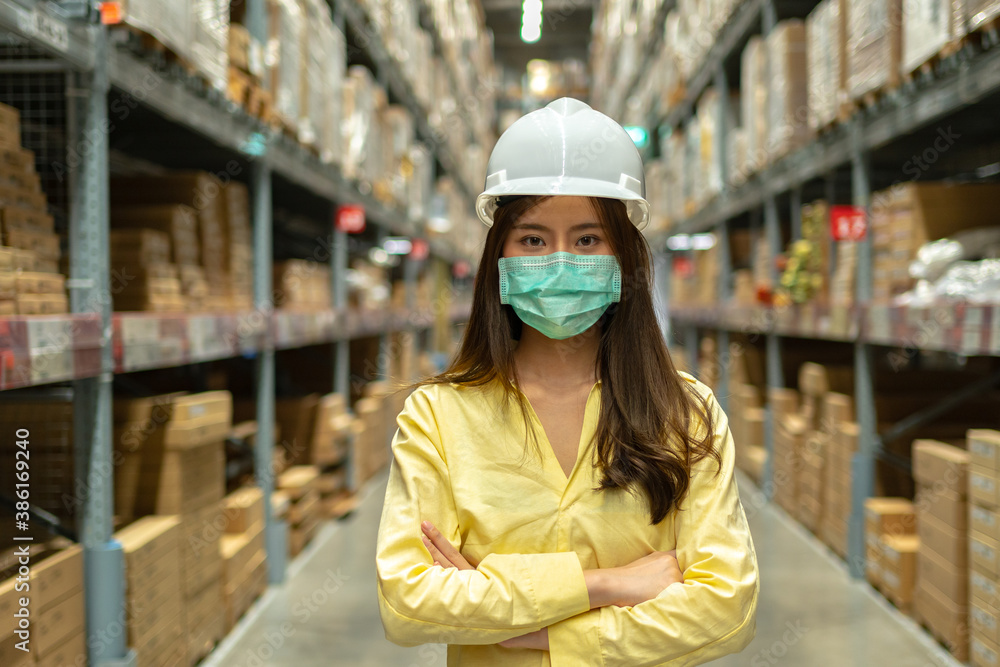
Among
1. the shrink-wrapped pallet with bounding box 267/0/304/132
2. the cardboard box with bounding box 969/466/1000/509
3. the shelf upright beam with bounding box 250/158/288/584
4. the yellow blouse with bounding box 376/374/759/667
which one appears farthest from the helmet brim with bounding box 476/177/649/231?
the shrink-wrapped pallet with bounding box 267/0/304/132

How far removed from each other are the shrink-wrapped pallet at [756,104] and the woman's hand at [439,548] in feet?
16.2

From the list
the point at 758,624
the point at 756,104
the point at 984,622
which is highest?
the point at 756,104

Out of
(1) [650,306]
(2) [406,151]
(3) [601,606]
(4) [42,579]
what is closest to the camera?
(3) [601,606]

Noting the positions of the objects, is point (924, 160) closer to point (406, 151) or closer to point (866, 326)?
point (866, 326)

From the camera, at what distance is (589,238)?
144 cm

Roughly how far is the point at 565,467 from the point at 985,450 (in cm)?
216

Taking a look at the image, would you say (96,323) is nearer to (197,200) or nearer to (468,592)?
(197,200)

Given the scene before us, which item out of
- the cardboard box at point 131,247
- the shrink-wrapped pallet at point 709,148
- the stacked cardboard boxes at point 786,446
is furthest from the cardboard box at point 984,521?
the shrink-wrapped pallet at point 709,148

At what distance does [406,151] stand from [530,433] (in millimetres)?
6512

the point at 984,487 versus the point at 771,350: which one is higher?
the point at 771,350

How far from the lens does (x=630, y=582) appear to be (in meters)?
1.31

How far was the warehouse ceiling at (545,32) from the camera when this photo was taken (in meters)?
17.2

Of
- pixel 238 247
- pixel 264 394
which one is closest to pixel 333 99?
pixel 238 247

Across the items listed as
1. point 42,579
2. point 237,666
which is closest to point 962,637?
point 237,666
